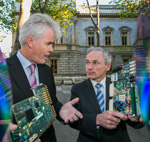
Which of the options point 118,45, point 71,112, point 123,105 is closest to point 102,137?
point 71,112

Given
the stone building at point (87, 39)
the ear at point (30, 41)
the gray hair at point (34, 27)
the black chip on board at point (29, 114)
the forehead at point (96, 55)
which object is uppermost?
the stone building at point (87, 39)

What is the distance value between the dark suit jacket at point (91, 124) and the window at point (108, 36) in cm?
2713

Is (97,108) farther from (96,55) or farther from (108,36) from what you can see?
(108,36)

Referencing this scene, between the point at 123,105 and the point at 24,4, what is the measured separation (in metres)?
5.09

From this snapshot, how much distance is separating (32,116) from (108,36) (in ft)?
94.6

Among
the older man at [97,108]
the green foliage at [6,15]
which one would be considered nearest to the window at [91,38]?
the green foliage at [6,15]

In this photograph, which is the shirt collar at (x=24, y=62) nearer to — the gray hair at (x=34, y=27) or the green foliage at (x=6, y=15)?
the gray hair at (x=34, y=27)

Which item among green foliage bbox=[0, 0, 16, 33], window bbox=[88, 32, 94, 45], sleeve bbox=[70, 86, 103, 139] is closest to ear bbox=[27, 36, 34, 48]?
sleeve bbox=[70, 86, 103, 139]

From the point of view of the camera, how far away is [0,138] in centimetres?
67

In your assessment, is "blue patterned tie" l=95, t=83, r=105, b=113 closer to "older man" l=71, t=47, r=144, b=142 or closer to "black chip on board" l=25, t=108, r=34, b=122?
"older man" l=71, t=47, r=144, b=142

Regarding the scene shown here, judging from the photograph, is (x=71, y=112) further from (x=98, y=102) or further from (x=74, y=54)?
(x=74, y=54)

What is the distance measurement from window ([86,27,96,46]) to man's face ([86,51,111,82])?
25911 millimetres

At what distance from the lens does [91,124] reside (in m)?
1.77

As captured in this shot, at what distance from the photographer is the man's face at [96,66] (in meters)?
2.32
